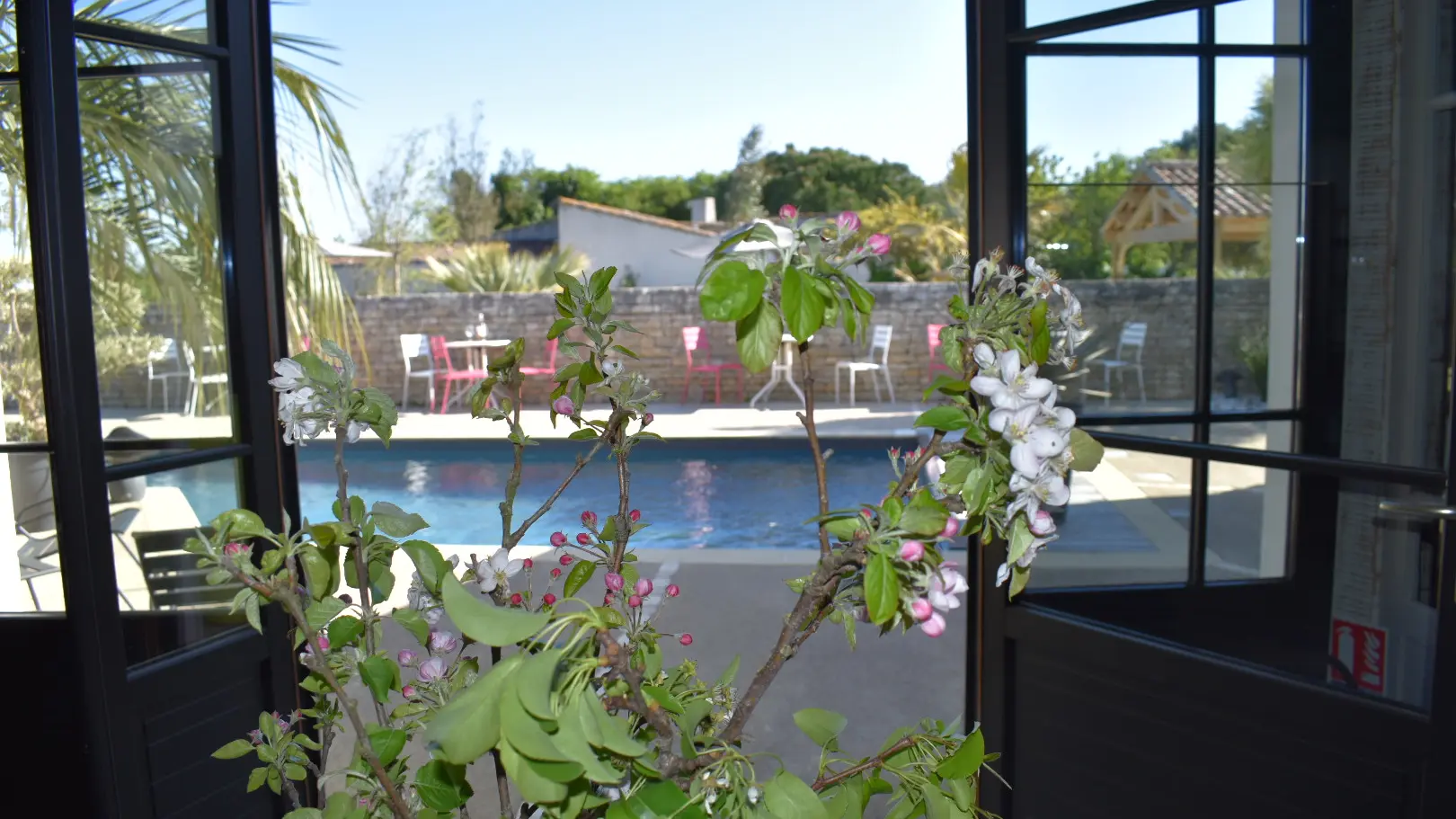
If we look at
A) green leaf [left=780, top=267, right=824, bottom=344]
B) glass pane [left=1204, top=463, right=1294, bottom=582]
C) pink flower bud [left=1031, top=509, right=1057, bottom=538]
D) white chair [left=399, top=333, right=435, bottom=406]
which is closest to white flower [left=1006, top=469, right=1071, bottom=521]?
pink flower bud [left=1031, top=509, right=1057, bottom=538]

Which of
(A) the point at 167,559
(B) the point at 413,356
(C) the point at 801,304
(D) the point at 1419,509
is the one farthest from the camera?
(B) the point at 413,356

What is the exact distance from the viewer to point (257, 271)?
1.93m

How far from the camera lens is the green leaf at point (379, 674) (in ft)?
2.19

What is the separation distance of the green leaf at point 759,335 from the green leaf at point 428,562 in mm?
247

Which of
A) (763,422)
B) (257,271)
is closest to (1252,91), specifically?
(257,271)

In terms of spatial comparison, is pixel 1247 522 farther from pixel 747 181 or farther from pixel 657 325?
pixel 747 181

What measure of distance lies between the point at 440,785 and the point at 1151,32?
1602mm

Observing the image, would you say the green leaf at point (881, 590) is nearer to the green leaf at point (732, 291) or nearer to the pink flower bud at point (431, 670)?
the green leaf at point (732, 291)

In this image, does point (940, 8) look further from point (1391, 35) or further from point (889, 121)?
point (1391, 35)

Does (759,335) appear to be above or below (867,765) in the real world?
above

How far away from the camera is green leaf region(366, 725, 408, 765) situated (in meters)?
0.66

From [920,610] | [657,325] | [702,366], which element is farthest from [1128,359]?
[657,325]

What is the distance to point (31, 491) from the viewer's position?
5.89 ft

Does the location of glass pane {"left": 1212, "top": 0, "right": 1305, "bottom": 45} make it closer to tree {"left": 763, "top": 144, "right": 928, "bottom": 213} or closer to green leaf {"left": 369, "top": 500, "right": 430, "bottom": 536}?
green leaf {"left": 369, "top": 500, "right": 430, "bottom": 536}
